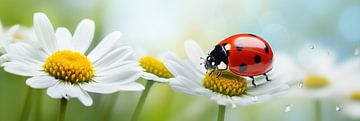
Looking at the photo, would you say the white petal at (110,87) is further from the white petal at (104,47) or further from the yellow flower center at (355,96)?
the yellow flower center at (355,96)

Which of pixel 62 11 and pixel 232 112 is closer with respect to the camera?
pixel 232 112

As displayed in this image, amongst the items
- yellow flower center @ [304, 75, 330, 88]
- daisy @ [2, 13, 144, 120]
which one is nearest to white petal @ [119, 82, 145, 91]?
daisy @ [2, 13, 144, 120]

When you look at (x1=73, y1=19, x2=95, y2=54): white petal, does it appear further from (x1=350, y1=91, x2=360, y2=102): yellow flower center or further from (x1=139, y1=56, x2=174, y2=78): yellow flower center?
(x1=350, y1=91, x2=360, y2=102): yellow flower center

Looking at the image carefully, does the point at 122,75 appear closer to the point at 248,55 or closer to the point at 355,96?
the point at 248,55

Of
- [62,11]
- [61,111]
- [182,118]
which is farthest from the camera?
[62,11]

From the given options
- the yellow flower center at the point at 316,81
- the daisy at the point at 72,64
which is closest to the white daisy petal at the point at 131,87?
A: the daisy at the point at 72,64

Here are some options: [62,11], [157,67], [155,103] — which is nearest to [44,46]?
[157,67]

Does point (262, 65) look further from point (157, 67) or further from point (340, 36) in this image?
point (340, 36)
